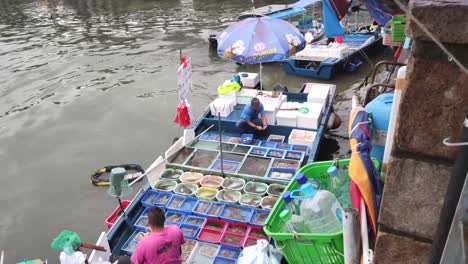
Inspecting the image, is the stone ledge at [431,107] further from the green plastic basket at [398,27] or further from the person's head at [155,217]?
the green plastic basket at [398,27]

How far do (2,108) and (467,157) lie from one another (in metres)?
16.3

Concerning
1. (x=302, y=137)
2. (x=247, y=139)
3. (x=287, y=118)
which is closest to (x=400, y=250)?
(x=302, y=137)

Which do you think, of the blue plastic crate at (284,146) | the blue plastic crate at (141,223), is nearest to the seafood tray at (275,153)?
the blue plastic crate at (284,146)

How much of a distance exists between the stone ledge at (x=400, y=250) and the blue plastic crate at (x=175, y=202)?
512 centimetres

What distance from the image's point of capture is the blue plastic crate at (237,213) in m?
6.54

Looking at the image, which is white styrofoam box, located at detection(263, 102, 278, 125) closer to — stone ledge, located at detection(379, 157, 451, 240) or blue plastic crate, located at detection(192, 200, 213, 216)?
blue plastic crate, located at detection(192, 200, 213, 216)

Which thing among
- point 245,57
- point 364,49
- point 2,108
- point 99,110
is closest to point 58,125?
point 99,110

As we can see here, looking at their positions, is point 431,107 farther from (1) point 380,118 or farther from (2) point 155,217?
(2) point 155,217

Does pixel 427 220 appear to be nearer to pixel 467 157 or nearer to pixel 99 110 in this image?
pixel 467 157

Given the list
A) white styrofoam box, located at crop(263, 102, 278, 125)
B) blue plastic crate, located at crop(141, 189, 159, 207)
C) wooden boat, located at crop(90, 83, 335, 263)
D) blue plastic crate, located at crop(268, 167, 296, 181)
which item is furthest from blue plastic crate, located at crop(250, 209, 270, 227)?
white styrofoam box, located at crop(263, 102, 278, 125)

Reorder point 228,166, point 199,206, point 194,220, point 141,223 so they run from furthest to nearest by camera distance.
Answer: point 228,166 → point 199,206 → point 194,220 → point 141,223

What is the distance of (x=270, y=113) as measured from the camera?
956cm

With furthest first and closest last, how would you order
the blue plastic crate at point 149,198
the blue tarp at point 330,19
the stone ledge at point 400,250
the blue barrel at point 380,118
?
the blue tarp at point 330,19 < the blue plastic crate at point 149,198 < the blue barrel at point 380,118 < the stone ledge at point 400,250

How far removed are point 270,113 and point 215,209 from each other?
11.6ft
